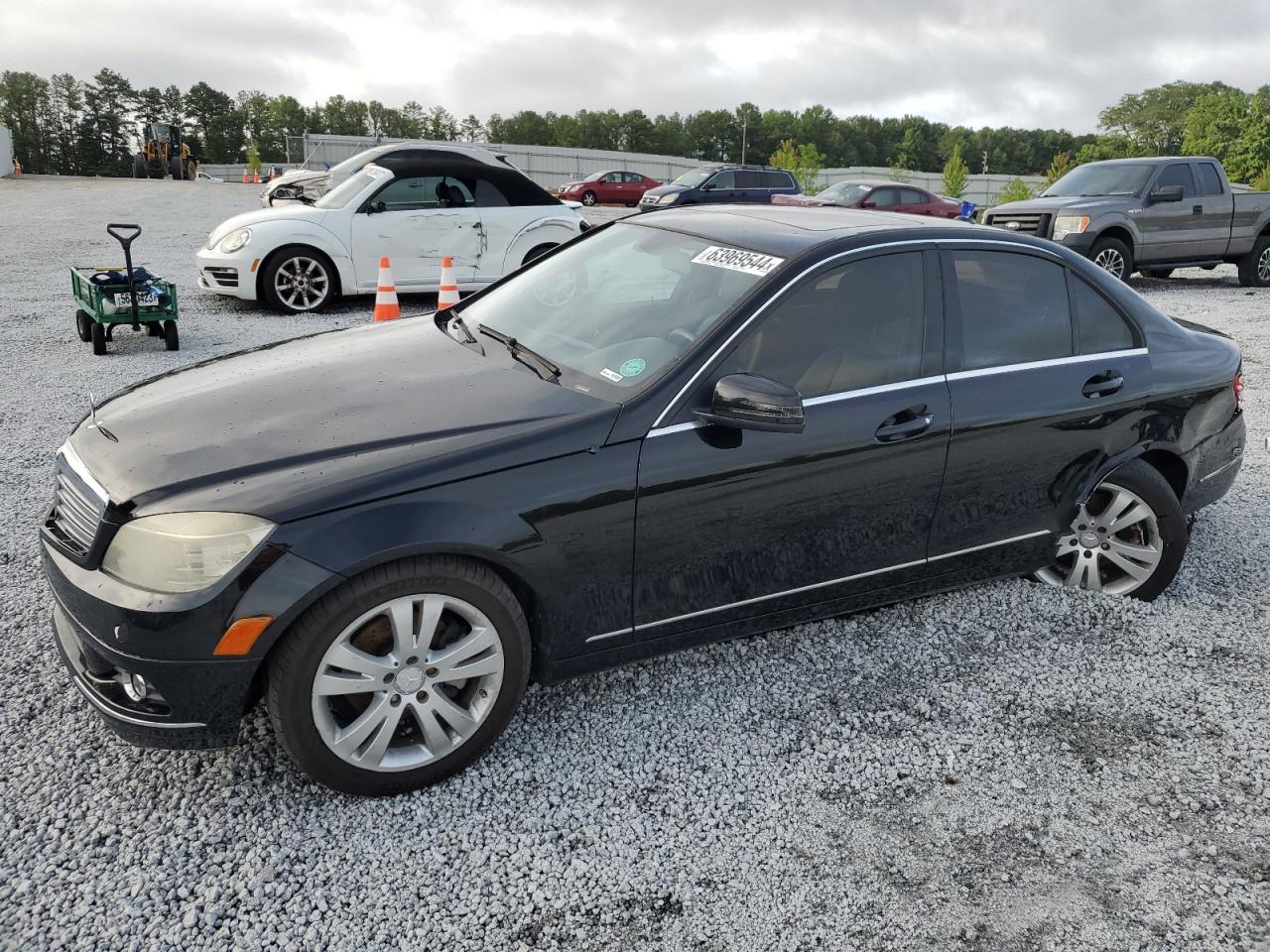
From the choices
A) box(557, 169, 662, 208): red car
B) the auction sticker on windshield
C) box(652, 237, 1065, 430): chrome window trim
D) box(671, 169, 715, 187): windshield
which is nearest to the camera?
box(652, 237, 1065, 430): chrome window trim

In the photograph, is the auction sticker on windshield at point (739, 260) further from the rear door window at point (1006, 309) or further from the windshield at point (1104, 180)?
the windshield at point (1104, 180)

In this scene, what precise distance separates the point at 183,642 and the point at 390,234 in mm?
8492

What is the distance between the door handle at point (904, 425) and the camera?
3.43m

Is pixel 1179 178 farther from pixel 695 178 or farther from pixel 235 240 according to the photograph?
pixel 695 178

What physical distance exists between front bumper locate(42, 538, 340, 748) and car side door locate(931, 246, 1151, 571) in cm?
231

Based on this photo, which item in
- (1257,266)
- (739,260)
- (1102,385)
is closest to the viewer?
(739,260)

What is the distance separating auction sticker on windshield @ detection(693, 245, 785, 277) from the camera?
11.2ft

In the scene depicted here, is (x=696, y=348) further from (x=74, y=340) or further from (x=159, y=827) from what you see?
(x=74, y=340)

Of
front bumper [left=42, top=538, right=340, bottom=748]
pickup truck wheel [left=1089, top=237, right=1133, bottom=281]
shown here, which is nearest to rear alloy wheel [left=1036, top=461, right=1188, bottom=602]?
front bumper [left=42, top=538, right=340, bottom=748]

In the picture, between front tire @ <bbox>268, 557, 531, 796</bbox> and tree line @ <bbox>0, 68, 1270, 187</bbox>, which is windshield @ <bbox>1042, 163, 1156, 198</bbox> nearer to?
front tire @ <bbox>268, 557, 531, 796</bbox>

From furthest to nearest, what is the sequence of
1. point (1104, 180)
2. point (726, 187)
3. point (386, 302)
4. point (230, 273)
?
1. point (726, 187)
2. point (1104, 180)
3. point (230, 273)
4. point (386, 302)

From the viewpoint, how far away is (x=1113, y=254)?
1349 centimetres

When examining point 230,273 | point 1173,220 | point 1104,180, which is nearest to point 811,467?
point 230,273

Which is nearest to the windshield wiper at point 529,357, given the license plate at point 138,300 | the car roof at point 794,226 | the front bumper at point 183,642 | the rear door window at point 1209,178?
the car roof at point 794,226
